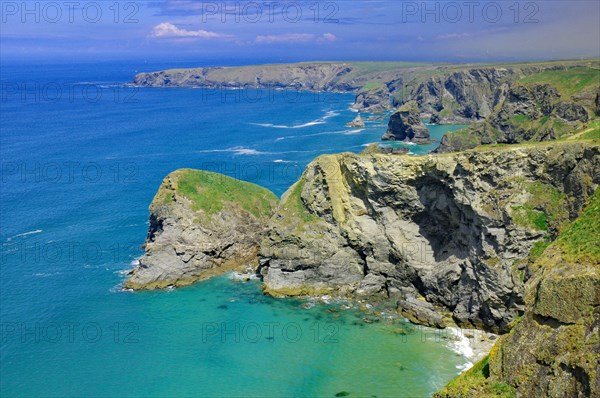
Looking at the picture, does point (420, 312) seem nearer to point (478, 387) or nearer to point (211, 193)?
point (478, 387)

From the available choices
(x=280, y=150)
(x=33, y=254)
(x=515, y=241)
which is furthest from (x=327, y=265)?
(x=280, y=150)

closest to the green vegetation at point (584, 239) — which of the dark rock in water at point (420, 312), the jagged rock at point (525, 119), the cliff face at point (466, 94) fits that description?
the dark rock in water at point (420, 312)

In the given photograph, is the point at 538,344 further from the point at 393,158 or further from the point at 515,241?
the point at 393,158

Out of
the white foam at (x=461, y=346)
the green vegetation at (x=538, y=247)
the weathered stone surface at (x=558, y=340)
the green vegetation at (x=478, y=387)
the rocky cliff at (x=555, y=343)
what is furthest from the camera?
the green vegetation at (x=538, y=247)

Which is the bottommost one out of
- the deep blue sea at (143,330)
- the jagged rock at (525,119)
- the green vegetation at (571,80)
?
the deep blue sea at (143,330)

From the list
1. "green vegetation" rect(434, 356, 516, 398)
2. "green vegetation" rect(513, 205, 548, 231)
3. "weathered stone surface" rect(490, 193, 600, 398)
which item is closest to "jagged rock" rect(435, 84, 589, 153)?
"green vegetation" rect(513, 205, 548, 231)

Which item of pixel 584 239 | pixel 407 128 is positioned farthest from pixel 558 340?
pixel 407 128

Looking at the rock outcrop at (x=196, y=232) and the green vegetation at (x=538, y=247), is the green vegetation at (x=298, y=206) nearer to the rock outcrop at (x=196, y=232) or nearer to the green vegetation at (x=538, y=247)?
the rock outcrop at (x=196, y=232)
